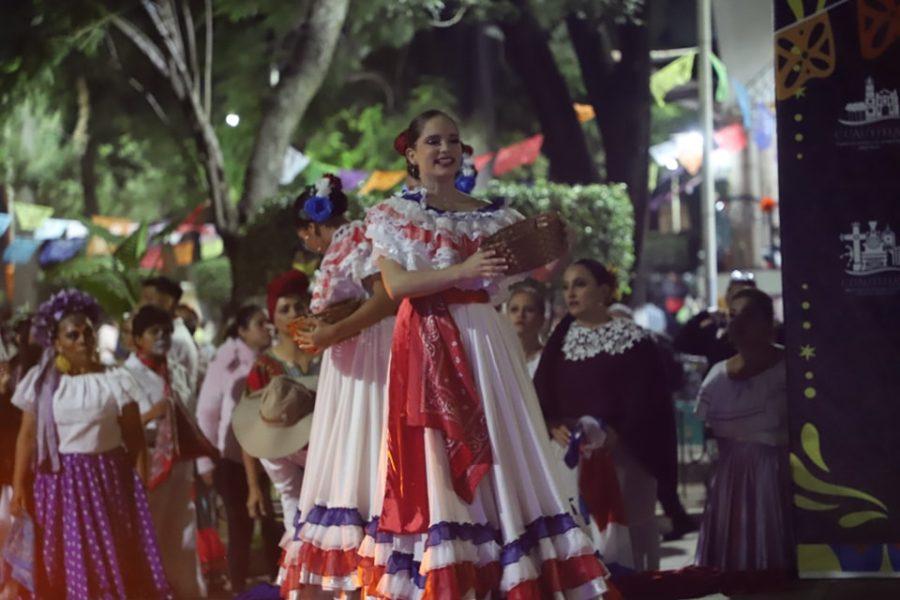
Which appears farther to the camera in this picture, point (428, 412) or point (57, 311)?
point (57, 311)

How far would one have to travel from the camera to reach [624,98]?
23.0 meters

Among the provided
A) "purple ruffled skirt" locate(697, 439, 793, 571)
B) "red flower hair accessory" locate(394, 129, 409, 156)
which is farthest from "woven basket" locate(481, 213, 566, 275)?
"purple ruffled skirt" locate(697, 439, 793, 571)

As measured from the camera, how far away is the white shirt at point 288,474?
27.0 ft

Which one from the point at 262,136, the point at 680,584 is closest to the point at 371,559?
the point at 680,584

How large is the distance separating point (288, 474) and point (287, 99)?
35.7ft

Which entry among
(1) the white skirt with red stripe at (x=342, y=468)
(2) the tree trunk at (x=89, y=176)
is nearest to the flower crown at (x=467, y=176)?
(1) the white skirt with red stripe at (x=342, y=468)

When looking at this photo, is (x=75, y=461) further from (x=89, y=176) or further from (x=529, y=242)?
(x=89, y=176)

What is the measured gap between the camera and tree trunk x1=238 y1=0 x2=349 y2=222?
18469 millimetres

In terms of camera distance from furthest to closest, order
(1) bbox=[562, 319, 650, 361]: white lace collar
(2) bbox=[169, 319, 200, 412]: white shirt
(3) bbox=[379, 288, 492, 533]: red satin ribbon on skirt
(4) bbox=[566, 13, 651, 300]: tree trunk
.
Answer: (4) bbox=[566, 13, 651, 300]: tree trunk
(2) bbox=[169, 319, 200, 412]: white shirt
(1) bbox=[562, 319, 650, 361]: white lace collar
(3) bbox=[379, 288, 492, 533]: red satin ribbon on skirt

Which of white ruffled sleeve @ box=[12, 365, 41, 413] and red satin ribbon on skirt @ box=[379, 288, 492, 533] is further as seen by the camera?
white ruffled sleeve @ box=[12, 365, 41, 413]

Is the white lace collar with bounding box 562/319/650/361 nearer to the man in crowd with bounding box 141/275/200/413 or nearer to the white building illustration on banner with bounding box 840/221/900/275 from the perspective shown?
the white building illustration on banner with bounding box 840/221/900/275

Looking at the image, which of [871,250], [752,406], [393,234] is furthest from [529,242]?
[752,406]

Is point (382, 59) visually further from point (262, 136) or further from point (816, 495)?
point (816, 495)

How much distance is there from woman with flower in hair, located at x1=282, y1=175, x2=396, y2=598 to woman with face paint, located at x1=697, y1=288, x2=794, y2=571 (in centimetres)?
238
